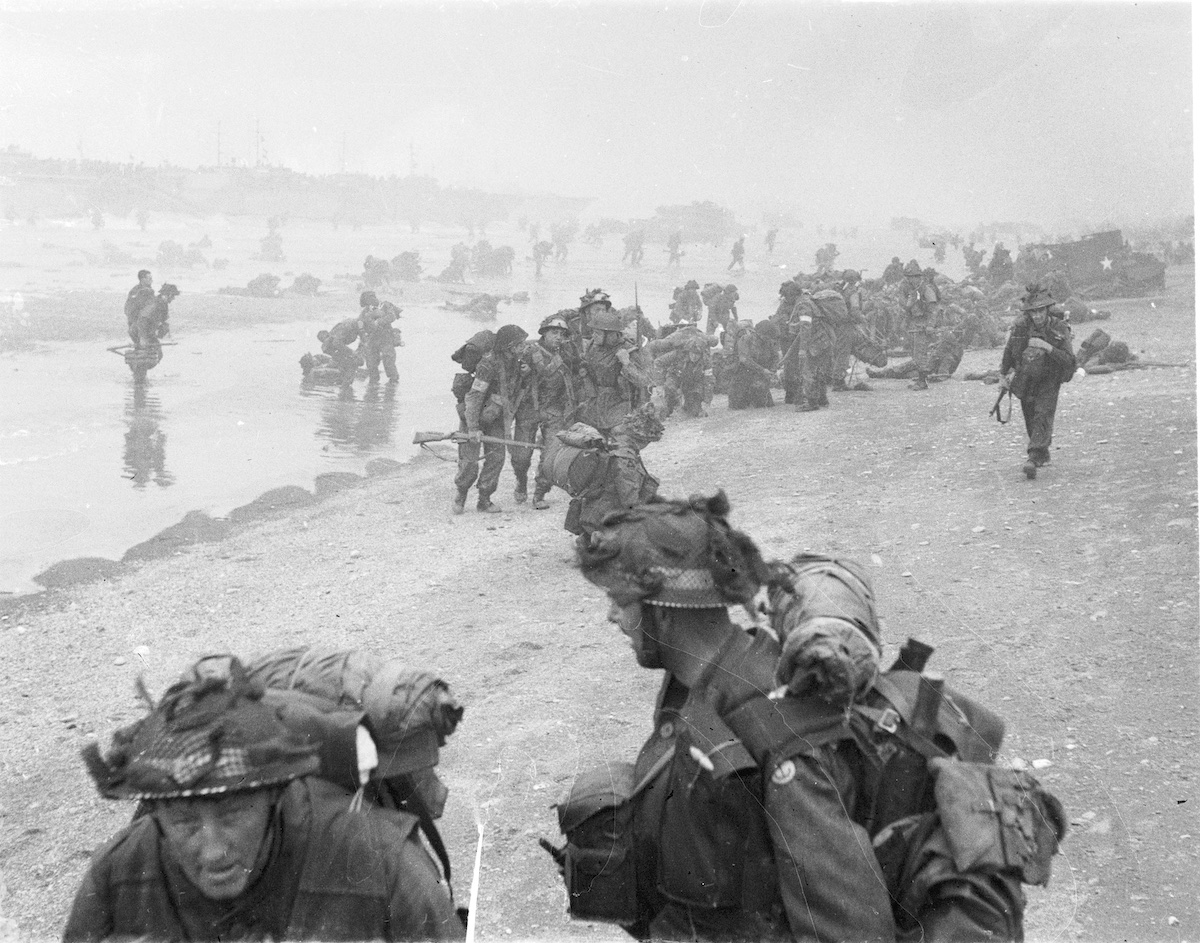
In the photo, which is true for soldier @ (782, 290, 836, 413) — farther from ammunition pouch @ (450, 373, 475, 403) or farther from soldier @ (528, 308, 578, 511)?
ammunition pouch @ (450, 373, 475, 403)

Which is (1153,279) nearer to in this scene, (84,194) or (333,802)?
(333,802)

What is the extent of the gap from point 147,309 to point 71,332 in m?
6.40

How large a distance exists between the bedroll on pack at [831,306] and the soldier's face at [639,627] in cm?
1185

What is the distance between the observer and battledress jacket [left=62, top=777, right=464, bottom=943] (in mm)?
1965

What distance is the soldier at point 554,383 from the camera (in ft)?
32.5

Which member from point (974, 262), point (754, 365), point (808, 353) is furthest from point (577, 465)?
point (974, 262)

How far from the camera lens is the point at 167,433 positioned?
14406 millimetres

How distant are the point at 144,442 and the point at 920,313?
10466 mm

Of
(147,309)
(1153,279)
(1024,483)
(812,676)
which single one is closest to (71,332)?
(147,309)

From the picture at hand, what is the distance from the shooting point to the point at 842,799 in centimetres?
199

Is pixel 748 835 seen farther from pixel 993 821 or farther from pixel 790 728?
pixel 993 821

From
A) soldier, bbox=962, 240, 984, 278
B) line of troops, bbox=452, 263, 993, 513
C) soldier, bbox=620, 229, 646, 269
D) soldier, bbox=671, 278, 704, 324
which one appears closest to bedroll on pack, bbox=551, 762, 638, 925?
line of troops, bbox=452, 263, 993, 513

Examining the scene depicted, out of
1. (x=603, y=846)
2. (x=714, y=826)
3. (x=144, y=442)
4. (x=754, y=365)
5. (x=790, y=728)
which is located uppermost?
(x=790, y=728)

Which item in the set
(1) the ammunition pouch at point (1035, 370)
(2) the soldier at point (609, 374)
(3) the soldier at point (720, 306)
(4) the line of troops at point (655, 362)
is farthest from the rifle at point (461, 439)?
(3) the soldier at point (720, 306)
